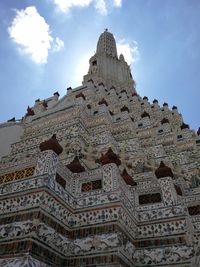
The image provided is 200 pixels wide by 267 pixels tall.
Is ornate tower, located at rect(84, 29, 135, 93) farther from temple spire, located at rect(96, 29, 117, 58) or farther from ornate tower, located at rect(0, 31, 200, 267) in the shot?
ornate tower, located at rect(0, 31, 200, 267)

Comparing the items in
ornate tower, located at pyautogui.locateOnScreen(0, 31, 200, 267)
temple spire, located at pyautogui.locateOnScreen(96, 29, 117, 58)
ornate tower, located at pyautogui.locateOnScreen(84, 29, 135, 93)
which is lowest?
ornate tower, located at pyautogui.locateOnScreen(0, 31, 200, 267)

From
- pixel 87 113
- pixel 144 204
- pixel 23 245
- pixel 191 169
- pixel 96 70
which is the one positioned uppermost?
pixel 96 70

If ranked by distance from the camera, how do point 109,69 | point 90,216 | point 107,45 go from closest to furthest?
point 90,216 → point 109,69 → point 107,45

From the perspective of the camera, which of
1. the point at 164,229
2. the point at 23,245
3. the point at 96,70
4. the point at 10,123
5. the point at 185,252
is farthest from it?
the point at 96,70

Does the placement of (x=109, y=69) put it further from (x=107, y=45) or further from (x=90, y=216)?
(x=90, y=216)

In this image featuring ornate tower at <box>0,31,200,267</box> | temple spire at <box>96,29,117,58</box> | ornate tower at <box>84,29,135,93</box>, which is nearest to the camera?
ornate tower at <box>0,31,200,267</box>

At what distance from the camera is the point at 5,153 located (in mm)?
17281

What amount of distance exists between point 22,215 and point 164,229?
13.1 feet

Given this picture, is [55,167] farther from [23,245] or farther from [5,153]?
[5,153]

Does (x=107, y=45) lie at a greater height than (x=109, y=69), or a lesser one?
greater

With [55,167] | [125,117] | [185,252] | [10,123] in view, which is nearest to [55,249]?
[55,167]

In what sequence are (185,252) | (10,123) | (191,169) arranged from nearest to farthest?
(185,252), (191,169), (10,123)

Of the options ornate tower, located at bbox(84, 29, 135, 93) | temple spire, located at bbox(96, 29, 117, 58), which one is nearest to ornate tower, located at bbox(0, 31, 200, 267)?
ornate tower, located at bbox(84, 29, 135, 93)

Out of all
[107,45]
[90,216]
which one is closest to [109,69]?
[107,45]
